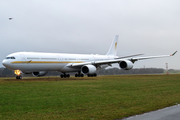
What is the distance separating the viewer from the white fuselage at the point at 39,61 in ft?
103

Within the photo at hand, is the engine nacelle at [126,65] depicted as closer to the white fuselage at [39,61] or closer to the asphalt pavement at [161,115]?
the white fuselage at [39,61]

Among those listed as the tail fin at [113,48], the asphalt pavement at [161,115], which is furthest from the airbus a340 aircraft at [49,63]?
the asphalt pavement at [161,115]

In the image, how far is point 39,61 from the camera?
33719mm

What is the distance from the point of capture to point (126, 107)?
1072cm

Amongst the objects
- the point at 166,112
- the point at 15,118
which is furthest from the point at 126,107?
the point at 15,118

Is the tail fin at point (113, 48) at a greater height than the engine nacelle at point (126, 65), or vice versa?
the tail fin at point (113, 48)

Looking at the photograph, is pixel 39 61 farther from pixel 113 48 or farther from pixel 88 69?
pixel 113 48

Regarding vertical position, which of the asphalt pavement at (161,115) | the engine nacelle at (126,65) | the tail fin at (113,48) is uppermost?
the tail fin at (113,48)

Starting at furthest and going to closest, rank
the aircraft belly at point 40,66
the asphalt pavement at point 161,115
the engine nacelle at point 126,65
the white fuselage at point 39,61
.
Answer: the engine nacelle at point 126,65 → the aircraft belly at point 40,66 → the white fuselage at point 39,61 → the asphalt pavement at point 161,115

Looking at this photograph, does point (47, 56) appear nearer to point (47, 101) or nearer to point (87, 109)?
point (47, 101)

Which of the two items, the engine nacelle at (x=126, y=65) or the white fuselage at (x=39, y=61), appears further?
the engine nacelle at (x=126, y=65)

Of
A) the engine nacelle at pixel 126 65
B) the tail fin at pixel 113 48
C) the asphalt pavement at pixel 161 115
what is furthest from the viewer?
the tail fin at pixel 113 48

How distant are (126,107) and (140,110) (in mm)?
951

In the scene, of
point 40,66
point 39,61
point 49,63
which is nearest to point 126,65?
point 49,63
